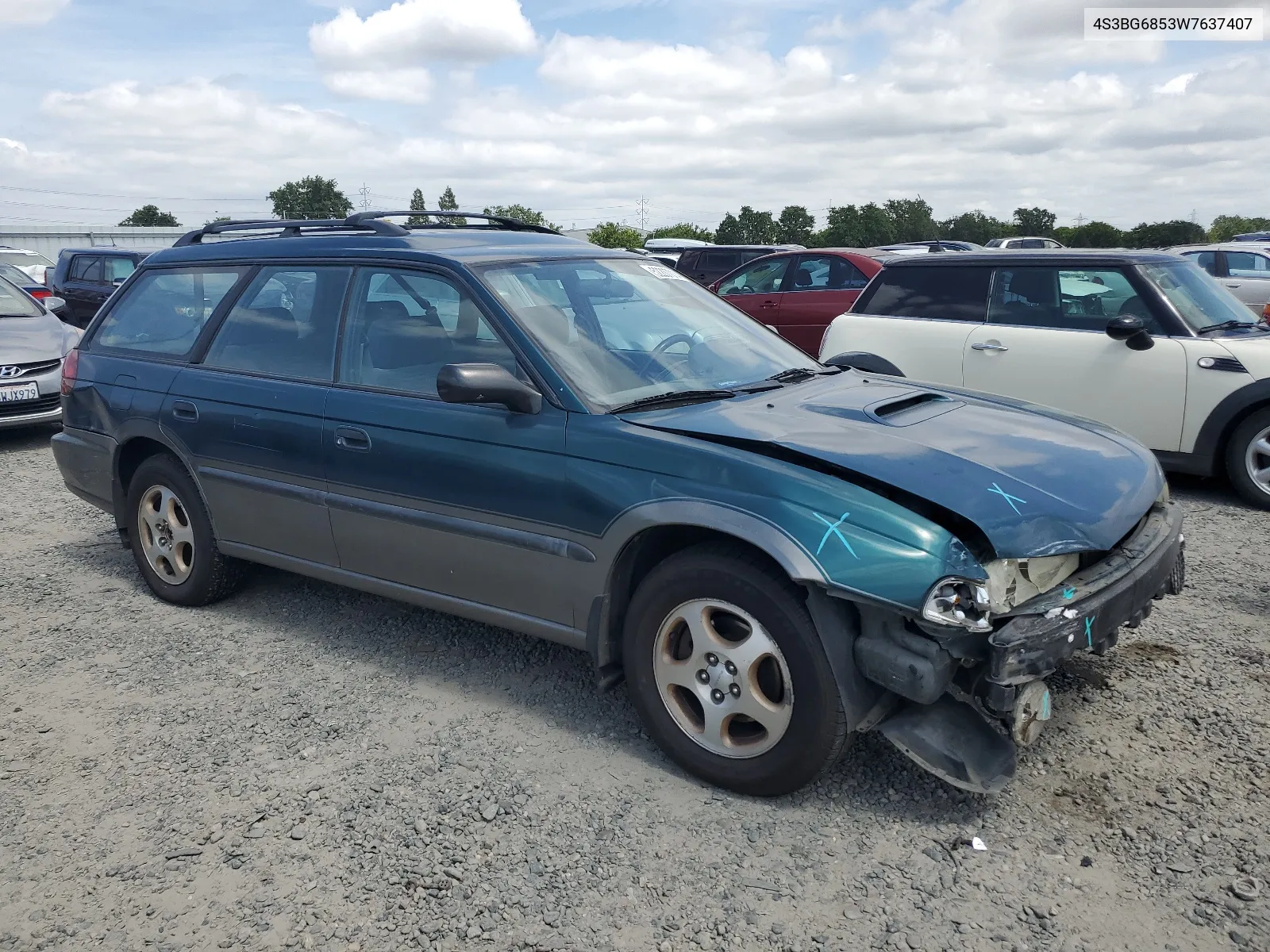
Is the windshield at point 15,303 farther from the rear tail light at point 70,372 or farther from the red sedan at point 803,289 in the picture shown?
→ the red sedan at point 803,289

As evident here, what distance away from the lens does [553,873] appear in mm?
2936

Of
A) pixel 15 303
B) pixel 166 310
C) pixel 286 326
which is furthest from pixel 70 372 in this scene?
pixel 15 303

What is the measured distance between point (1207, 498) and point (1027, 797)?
4.53 m

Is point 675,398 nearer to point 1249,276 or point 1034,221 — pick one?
point 1249,276

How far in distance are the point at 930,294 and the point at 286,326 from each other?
525cm

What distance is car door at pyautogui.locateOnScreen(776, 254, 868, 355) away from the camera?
11477 mm

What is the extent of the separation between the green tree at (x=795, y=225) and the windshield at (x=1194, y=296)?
156ft

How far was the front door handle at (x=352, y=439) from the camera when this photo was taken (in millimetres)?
4074

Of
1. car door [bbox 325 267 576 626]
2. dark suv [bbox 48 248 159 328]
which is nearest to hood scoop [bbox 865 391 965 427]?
car door [bbox 325 267 576 626]

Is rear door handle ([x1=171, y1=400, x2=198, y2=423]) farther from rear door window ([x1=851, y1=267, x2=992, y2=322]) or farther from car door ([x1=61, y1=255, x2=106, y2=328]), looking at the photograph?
car door ([x1=61, y1=255, x2=106, y2=328])

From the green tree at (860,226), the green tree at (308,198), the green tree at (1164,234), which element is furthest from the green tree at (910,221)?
the green tree at (308,198)

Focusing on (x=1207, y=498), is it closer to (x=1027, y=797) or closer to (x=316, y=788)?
(x=1027, y=797)

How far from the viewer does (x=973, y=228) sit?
197 feet

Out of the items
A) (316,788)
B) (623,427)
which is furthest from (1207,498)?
(316,788)
